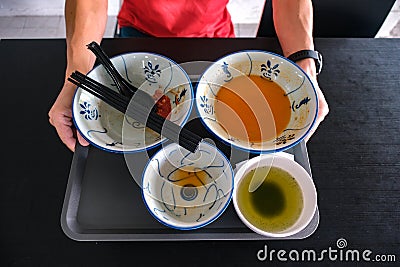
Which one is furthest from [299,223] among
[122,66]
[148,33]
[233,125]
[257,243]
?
[148,33]

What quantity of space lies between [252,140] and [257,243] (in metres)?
0.17

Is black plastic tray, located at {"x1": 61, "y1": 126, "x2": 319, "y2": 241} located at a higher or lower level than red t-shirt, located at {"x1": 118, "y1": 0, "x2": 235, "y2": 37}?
lower

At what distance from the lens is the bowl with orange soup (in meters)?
0.68

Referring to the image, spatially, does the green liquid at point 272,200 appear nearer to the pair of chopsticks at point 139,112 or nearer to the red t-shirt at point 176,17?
the pair of chopsticks at point 139,112

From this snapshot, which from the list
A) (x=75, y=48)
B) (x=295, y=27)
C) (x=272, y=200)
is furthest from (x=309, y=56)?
(x=75, y=48)

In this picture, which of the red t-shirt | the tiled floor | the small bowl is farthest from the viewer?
the tiled floor

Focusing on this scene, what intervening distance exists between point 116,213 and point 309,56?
1.57 feet

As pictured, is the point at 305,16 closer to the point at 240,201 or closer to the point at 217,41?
the point at 217,41

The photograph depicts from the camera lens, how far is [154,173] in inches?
26.2

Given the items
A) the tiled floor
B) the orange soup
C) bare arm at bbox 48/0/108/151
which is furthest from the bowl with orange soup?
the tiled floor

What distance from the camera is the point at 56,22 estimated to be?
5.85ft

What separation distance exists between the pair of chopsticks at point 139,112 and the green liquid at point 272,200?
4.7 inches

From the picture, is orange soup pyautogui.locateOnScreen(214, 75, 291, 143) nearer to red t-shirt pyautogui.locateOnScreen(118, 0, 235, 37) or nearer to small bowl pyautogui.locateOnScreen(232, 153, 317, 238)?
small bowl pyautogui.locateOnScreen(232, 153, 317, 238)

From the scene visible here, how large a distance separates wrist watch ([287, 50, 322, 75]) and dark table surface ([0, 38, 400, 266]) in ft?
0.14
